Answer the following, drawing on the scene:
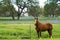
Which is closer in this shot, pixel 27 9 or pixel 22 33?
pixel 22 33

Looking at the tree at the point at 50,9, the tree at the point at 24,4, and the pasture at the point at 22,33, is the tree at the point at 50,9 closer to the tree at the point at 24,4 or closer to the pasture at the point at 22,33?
the tree at the point at 24,4

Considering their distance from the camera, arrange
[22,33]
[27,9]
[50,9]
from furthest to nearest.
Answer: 1. [27,9]
2. [50,9]
3. [22,33]

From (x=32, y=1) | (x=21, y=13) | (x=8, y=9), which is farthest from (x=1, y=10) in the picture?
(x=32, y=1)

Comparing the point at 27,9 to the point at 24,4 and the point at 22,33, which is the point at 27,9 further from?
the point at 22,33

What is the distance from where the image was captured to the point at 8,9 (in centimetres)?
5344

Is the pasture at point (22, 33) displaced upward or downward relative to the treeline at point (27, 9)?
upward

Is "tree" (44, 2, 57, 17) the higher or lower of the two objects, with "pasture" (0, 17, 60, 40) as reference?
lower

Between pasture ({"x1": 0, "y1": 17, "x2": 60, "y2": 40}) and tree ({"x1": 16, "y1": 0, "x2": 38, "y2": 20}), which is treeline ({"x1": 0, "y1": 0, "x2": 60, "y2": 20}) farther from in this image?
pasture ({"x1": 0, "y1": 17, "x2": 60, "y2": 40})

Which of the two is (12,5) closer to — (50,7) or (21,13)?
(21,13)

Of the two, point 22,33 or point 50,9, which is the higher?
point 22,33

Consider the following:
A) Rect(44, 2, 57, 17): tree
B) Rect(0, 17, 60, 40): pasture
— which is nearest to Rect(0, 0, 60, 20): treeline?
Rect(44, 2, 57, 17): tree

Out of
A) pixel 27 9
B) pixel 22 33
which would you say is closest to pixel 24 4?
pixel 27 9

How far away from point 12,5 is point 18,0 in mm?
3911

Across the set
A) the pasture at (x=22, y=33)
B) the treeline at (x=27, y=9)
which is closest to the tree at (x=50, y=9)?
the treeline at (x=27, y=9)
